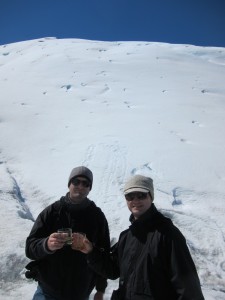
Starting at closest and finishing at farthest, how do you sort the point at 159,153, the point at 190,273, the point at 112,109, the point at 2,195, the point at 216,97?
the point at 190,273
the point at 2,195
the point at 159,153
the point at 112,109
the point at 216,97

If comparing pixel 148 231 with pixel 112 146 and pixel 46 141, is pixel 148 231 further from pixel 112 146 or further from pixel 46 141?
pixel 46 141

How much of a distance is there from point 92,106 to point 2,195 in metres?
6.82

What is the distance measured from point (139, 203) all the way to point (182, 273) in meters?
0.58

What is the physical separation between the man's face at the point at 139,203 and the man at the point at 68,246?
67 centimetres

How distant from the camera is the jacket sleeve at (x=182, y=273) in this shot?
5.96 feet


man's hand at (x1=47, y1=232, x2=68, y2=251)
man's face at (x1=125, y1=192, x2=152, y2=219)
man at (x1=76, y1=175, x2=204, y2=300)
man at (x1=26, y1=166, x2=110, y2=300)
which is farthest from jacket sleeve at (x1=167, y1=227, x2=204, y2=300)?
man at (x1=26, y1=166, x2=110, y2=300)

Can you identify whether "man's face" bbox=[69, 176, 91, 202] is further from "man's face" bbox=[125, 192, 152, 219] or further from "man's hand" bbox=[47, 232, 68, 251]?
"man's face" bbox=[125, 192, 152, 219]

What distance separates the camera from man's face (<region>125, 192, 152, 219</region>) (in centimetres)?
221

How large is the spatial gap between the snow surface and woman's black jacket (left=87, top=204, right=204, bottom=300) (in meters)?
1.84

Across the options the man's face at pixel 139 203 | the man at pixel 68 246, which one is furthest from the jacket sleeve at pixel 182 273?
the man at pixel 68 246

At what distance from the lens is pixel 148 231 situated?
2.11 metres

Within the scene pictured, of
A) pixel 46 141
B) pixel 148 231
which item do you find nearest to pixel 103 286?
pixel 148 231

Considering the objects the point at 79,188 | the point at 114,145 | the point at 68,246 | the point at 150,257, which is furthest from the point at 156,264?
the point at 114,145

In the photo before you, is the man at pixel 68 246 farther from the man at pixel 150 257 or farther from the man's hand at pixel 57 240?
the man at pixel 150 257
